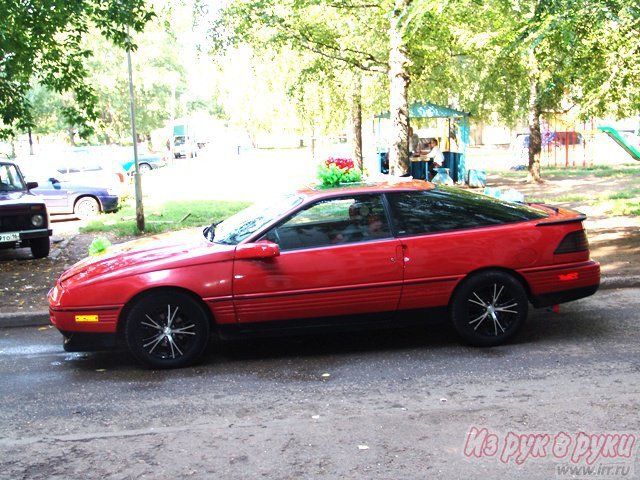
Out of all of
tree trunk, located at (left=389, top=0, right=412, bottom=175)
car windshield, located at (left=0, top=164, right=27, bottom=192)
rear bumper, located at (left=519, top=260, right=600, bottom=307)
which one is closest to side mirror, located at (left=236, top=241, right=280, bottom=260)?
rear bumper, located at (left=519, top=260, right=600, bottom=307)

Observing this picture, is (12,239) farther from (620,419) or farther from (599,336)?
(620,419)

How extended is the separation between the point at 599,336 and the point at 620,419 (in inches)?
77.7

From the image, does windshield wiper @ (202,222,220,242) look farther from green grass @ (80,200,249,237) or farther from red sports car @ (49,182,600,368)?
green grass @ (80,200,249,237)

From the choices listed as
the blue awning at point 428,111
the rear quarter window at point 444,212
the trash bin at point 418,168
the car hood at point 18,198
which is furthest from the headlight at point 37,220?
the trash bin at point 418,168

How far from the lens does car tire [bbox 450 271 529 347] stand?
5863 millimetres

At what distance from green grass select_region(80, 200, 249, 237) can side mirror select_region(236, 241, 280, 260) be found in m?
8.05

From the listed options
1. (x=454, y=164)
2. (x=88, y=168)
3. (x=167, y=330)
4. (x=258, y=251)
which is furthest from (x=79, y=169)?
(x=258, y=251)

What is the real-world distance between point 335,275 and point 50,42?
7.41 metres

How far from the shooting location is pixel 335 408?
4.77 m

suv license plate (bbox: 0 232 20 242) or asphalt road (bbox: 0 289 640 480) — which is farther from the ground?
suv license plate (bbox: 0 232 20 242)

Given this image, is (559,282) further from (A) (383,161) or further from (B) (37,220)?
(A) (383,161)

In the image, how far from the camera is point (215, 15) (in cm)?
1434

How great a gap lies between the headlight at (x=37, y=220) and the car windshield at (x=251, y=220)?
18.3ft

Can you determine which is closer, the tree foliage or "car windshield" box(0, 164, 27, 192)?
the tree foliage
